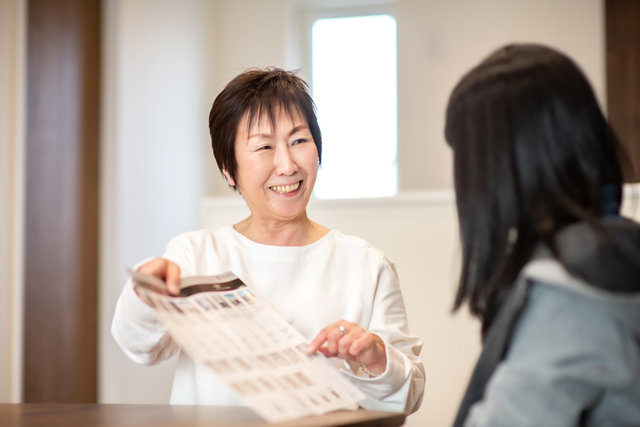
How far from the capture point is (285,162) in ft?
4.70

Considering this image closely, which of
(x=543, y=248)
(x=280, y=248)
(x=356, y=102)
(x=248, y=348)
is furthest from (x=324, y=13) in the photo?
(x=543, y=248)

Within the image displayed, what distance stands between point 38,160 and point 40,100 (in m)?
0.25

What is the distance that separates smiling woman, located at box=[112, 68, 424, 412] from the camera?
1384 mm

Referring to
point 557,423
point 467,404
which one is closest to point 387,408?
point 467,404

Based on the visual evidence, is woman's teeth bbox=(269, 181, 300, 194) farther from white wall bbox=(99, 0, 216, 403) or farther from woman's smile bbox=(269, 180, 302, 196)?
white wall bbox=(99, 0, 216, 403)

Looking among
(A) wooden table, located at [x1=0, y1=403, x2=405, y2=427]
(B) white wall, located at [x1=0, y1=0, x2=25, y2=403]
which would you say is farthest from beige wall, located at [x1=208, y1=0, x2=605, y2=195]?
(A) wooden table, located at [x1=0, y1=403, x2=405, y2=427]

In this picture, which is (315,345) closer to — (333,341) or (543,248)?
(333,341)

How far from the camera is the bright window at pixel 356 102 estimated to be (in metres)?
3.52

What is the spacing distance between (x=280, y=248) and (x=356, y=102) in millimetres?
2239

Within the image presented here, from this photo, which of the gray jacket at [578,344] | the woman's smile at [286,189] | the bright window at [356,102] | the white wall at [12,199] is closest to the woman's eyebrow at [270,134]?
the woman's smile at [286,189]

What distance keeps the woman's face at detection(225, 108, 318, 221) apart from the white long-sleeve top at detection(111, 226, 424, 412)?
11cm

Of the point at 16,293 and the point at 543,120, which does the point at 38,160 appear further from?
the point at 543,120

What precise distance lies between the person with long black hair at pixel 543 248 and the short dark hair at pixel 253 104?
70 centimetres

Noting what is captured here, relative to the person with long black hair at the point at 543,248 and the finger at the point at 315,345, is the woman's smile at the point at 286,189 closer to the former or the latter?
the finger at the point at 315,345
